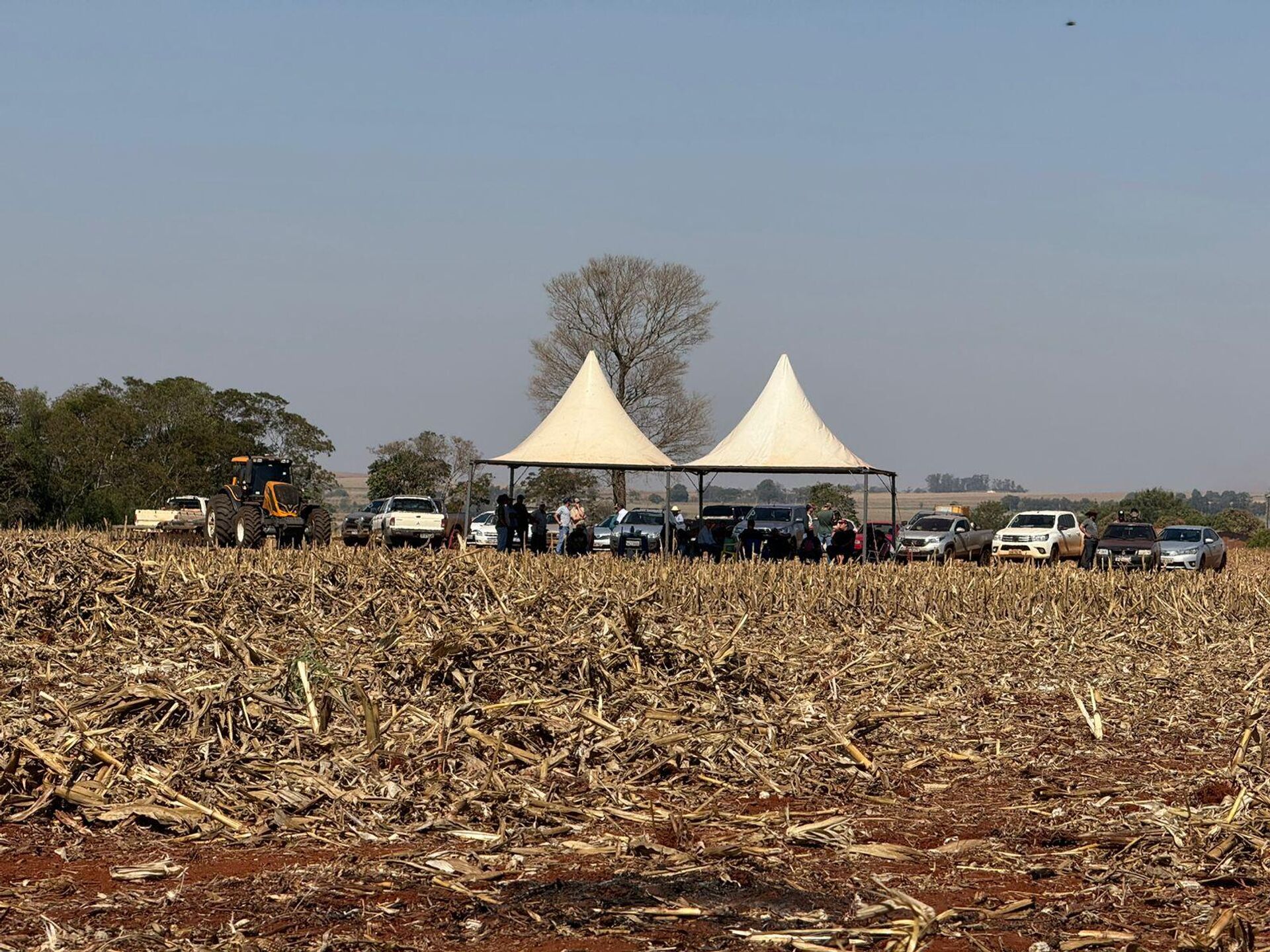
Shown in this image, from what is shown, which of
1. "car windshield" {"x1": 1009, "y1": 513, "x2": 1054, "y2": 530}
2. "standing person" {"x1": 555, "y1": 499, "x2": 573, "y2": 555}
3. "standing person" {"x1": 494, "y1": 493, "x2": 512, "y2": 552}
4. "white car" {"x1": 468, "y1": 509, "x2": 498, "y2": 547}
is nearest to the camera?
"standing person" {"x1": 494, "y1": 493, "x2": 512, "y2": 552}

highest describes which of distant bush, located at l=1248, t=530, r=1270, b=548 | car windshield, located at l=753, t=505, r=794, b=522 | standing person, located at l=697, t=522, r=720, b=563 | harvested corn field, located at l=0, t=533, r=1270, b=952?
car windshield, located at l=753, t=505, r=794, b=522

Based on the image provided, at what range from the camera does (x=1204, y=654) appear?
44.8 feet

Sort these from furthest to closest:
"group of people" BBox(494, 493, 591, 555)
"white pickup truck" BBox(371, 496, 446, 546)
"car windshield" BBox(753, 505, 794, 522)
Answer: "white pickup truck" BBox(371, 496, 446, 546) < "car windshield" BBox(753, 505, 794, 522) < "group of people" BBox(494, 493, 591, 555)

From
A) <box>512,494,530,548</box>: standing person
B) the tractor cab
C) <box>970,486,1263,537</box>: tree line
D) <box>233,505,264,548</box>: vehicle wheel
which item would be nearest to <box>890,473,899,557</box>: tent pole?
<box>512,494,530,548</box>: standing person

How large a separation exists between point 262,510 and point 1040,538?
18.6m

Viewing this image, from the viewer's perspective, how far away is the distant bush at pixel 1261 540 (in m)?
51.6

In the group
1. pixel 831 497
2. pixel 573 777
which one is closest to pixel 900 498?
pixel 831 497

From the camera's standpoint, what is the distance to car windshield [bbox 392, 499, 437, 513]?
39688 mm

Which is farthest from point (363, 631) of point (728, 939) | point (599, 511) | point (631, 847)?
point (599, 511)

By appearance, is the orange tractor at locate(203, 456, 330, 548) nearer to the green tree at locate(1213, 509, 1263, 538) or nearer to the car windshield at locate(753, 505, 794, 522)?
the car windshield at locate(753, 505, 794, 522)

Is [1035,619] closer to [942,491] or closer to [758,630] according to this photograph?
[758,630]

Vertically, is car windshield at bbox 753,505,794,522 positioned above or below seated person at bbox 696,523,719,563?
above

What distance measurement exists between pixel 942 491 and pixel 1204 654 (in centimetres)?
15672

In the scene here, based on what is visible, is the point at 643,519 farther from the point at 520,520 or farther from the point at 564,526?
the point at 520,520
